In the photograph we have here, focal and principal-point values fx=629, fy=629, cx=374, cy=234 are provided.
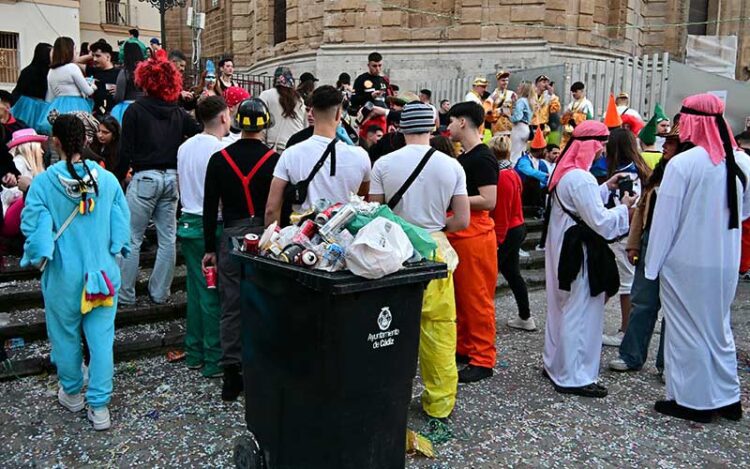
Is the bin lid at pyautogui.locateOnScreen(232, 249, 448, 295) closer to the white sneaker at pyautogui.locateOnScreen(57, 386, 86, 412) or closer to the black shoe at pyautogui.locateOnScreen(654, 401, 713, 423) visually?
the white sneaker at pyautogui.locateOnScreen(57, 386, 86, 412)

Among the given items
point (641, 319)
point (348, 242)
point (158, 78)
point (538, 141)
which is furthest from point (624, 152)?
point (538, 141)

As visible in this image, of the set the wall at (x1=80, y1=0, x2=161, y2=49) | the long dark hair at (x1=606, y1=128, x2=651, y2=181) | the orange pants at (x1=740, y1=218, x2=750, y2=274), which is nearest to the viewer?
the orange pants at (x1=740, y1=218, x2=750, y2=274)

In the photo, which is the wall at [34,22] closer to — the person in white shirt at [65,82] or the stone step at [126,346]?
the person in white shirt at [65,82]

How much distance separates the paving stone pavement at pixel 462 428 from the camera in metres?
3.69

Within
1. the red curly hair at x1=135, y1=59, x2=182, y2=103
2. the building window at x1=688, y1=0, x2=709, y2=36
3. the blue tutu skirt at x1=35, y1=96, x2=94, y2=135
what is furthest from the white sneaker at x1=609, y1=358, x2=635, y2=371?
the building window at x1=688, y1=0, x2=709, y2=36

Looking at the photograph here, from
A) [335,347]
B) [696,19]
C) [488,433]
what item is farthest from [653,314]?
[696,19]

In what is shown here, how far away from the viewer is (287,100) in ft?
21.0

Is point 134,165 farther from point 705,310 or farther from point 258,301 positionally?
point 705,310

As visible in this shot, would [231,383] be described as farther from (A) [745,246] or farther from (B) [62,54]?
(B) [62,54]

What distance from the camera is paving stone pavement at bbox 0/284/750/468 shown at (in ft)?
12.1

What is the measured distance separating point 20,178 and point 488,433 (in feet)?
13.3

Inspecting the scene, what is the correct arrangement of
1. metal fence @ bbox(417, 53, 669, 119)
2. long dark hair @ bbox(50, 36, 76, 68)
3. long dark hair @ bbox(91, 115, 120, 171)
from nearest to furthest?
long dark hair @ bbox(91, 115, 120, 171) → long dark hair @ bbox(50, 36, 76, 68) → metal fence @ bbox(417, 53, 669, 119)

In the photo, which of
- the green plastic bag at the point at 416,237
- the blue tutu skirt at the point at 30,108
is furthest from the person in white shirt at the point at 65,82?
the green plastic bag at the point at 416,237

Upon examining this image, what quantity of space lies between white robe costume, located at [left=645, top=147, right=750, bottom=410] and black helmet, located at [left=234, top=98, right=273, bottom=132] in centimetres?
273
